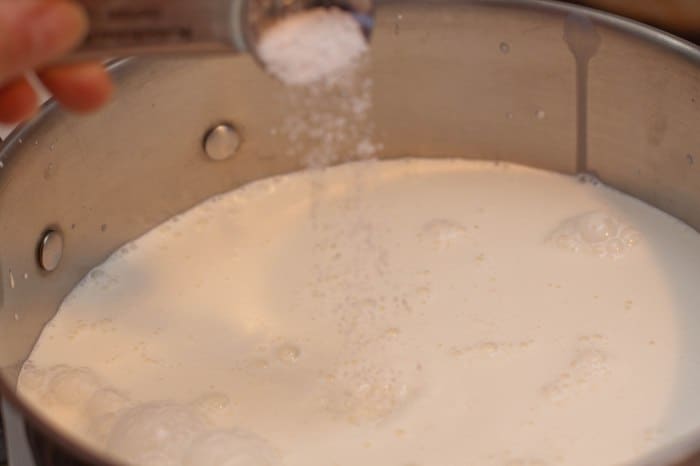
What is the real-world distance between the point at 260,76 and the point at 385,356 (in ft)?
1.19

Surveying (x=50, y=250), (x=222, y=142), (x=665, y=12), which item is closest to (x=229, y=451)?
(x=50, y=250)

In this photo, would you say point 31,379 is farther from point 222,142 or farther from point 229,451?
point 222,142

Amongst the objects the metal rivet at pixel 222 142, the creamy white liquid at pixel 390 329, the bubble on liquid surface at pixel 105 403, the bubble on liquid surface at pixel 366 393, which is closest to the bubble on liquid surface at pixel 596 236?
the creamy white liquid at pixel 390 329

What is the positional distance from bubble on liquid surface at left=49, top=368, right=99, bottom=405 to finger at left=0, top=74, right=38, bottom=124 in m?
0.29

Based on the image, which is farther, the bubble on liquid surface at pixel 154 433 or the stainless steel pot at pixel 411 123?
the stainless steel pot at pixel 411 123

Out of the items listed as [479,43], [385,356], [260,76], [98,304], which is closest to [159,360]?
[98,304]

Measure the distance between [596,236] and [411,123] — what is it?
0.26 metres

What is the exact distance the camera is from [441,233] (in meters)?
1.16

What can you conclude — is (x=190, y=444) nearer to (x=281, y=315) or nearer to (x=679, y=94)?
(x=281, y=315)

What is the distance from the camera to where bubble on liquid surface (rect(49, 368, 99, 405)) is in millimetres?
1000

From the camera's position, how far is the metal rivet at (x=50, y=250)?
1.05 meters

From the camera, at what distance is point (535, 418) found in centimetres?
94

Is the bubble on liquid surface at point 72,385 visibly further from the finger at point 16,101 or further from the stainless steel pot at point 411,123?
the finger at point 16,101

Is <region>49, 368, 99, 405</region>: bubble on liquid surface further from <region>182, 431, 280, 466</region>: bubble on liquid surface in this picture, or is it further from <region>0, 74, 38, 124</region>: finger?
<region>0, 74, 38, 124</region>: finger
